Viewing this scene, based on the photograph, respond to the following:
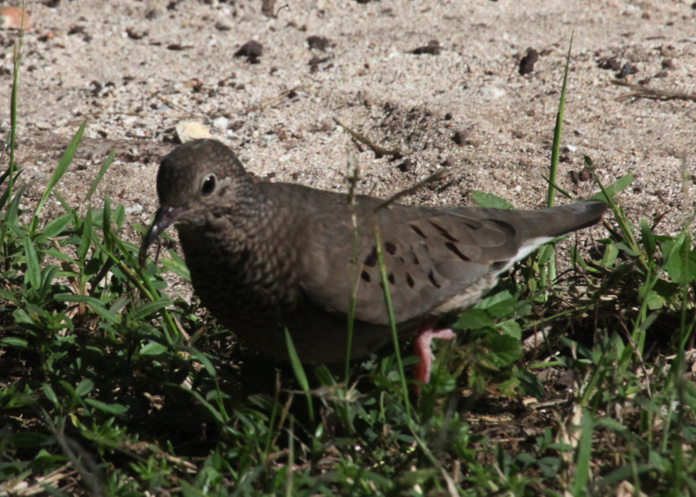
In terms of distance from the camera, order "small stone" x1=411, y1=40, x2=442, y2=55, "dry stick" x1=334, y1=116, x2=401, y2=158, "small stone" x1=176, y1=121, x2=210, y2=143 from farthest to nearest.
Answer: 1. "small stone" x1=411, y1=40, x2=442, y2=55
2. "small stone" x1=176, y1=121, x2=210, y2=143
3. "dry stick" x1=334, y1=116, x2=401, y2=158

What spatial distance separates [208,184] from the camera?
286 cm

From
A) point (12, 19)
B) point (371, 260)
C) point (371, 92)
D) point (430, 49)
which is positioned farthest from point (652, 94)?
point (12, 19)

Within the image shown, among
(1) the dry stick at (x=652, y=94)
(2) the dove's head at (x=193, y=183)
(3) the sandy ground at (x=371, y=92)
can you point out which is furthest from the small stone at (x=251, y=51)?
(2) the dove's head at (x=193, y=183)

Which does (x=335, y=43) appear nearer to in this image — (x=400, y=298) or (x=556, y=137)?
(x=556, y=137)

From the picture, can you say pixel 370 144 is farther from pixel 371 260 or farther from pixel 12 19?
pixel 12 19

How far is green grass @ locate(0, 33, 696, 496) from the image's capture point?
98.3 inches

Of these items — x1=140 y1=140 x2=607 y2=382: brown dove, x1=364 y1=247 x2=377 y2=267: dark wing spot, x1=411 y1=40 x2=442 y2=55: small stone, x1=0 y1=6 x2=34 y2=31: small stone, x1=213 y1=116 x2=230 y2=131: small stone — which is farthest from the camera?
x1=0 y1=6 x2=34 y2=31: small stone

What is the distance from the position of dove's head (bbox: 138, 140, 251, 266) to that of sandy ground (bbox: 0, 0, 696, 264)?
132cm

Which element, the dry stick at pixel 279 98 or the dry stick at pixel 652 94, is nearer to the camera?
the dry stick at pixel 652 94

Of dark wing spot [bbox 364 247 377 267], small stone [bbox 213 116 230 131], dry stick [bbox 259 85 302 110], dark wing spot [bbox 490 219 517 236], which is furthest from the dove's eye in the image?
dry stick [bbox 259 85 302 110]

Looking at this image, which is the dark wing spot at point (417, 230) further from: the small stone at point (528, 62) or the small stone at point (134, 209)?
the small stone at point (528, 62)

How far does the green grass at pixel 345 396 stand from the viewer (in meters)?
2.50

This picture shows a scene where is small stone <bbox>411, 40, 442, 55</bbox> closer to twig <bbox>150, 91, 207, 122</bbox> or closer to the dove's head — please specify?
twig <bbox>150, 91, 207, 122</bbox>

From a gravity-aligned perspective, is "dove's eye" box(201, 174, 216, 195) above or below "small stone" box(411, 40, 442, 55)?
below
